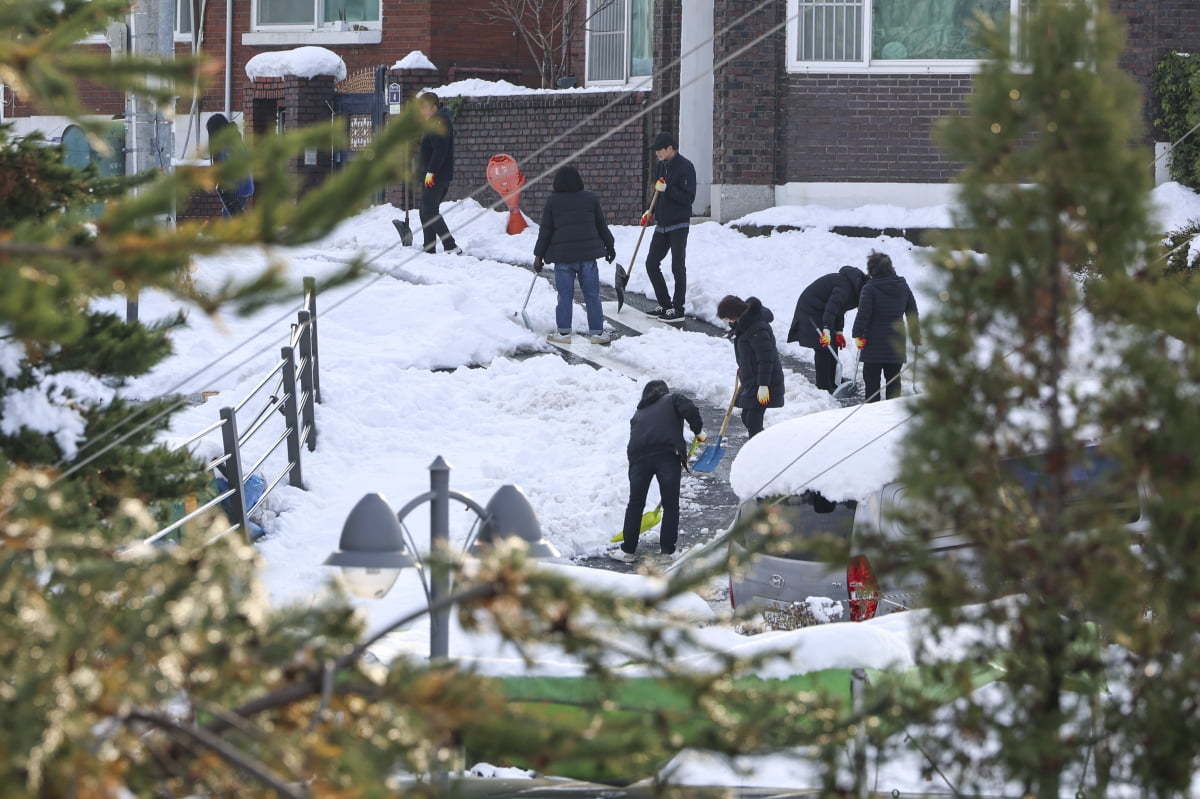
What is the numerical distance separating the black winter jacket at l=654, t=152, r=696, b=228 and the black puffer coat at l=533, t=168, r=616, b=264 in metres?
0.99

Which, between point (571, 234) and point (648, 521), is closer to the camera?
point (648, 521)

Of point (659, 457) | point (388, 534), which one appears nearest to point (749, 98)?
point (659, 457)

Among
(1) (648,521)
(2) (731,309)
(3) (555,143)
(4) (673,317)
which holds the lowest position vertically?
(1) (648,521)

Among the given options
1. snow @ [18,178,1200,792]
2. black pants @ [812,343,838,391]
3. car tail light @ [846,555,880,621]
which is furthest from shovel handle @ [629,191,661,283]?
car tail light @ [846,555,880,621]

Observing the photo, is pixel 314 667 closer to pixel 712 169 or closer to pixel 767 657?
pixel 767 657

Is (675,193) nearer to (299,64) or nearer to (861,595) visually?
(861,595)

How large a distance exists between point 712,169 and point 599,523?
977 centimetres

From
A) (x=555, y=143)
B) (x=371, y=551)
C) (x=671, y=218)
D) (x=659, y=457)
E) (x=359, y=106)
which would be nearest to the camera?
(x=371, y=551)

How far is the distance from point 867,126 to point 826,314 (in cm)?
621

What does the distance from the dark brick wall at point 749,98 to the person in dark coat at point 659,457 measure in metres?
9.13

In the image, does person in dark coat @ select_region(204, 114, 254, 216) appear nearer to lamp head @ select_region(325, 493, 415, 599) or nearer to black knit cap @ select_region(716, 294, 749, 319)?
lamp head @ select_region(325, 493, 415, 599)

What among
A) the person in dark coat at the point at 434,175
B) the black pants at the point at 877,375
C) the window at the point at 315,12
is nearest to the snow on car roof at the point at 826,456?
the black pants at the point at 877,375

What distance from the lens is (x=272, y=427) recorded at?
480 inches

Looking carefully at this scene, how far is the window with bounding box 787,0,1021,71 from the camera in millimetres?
18297
